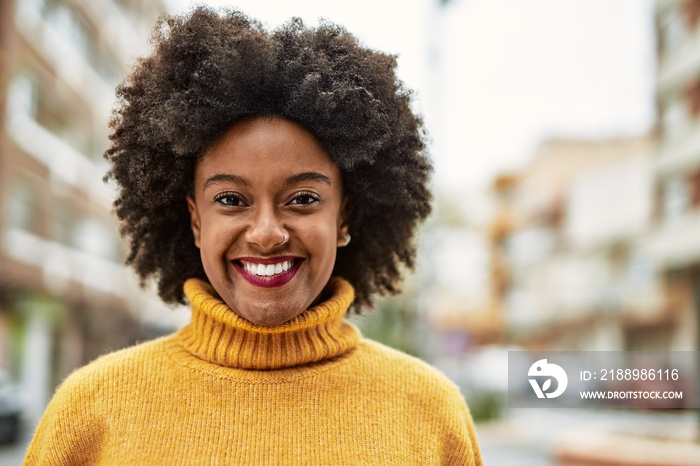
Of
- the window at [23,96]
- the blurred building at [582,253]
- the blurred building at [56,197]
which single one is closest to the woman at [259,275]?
the blurred building at [56,197]

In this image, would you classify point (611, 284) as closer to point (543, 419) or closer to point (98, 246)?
point (543, 419)

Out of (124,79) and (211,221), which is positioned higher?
(124,79)

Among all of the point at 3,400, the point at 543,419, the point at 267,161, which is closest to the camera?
the point at 267,161

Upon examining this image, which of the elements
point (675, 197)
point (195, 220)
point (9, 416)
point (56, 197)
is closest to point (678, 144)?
point (675, 197)

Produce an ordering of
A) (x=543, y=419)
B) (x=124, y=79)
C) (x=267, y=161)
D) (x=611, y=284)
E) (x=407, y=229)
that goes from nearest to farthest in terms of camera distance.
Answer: (x=267, y=161) → (x=124, y=79) → (x=407, y=229) → (x=543, y=419) → (x=611, y=284)

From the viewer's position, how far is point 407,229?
8.79 feet

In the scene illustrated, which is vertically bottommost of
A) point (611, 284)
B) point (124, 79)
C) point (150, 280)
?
point (150, 280)

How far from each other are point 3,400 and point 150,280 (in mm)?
11040

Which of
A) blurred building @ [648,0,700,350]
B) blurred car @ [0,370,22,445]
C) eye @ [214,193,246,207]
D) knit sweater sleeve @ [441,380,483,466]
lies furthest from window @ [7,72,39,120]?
knit sweater sleeve @ [441,380,483,466]

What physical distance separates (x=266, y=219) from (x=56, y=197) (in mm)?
20749

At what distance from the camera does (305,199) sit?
2180 millimetres

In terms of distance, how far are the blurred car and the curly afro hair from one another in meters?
11.1

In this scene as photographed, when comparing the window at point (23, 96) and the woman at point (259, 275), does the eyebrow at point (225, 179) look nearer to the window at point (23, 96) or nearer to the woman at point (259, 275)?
the woman at point (259, 275)

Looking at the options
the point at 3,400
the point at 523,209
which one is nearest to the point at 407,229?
the point at 3,400
